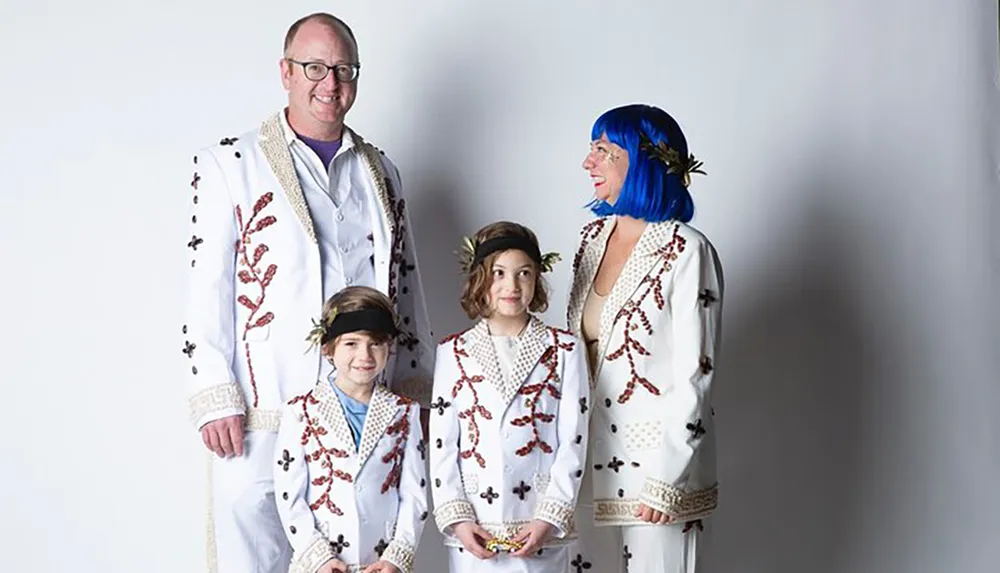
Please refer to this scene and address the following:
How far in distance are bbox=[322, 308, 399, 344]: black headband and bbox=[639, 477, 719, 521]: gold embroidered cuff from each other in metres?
0.71

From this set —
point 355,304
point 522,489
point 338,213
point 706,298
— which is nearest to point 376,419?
point 355,304

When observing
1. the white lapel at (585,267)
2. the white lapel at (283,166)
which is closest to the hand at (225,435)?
the white lapel at (283,166)

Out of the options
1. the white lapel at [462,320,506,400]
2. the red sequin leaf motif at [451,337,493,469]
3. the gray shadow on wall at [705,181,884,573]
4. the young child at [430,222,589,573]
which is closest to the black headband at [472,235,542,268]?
the young child at [430,222,589,573]

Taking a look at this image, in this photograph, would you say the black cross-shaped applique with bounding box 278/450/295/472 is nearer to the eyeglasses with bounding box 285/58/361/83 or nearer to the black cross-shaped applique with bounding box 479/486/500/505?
the black cross-shaped applique with bounding box 479/486/500/505

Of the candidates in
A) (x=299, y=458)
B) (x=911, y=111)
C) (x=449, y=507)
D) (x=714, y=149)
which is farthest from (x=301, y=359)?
(x=911, y=111)

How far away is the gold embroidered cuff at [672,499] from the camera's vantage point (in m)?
3.82

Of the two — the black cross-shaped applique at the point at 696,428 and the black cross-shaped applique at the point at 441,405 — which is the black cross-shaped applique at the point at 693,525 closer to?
the black cross-shaped applique at the point at 696,428

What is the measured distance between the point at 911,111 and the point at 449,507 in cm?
217

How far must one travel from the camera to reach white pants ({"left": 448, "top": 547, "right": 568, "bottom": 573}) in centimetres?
378

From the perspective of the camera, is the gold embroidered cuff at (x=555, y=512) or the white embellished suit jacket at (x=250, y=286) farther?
the white embellished suit jacket at (x=250, y=286)

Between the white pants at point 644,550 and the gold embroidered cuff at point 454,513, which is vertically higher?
the gold embroidered cuff at point 454,513

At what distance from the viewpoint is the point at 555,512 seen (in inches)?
148

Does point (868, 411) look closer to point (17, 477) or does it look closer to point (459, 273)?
point (459, 273)

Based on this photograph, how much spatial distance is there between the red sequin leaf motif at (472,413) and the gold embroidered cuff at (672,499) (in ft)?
1.29
